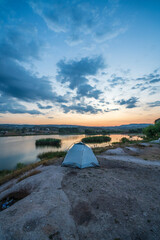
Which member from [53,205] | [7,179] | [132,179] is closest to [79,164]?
[132,179]

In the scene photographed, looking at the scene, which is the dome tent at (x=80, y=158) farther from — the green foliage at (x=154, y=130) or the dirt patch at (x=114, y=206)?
the green foliage at (x=154, y=130)

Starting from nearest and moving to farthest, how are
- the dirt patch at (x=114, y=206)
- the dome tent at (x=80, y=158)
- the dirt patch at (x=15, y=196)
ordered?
the dirt patch at (x=114, y=206)
the dirt patch at (x=15, y=196)
the dome tent at (x=80, y=158)

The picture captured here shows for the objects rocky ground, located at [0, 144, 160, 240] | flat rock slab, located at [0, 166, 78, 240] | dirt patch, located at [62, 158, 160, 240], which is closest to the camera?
flat rock slab, located at [0, 166, 78, 240]

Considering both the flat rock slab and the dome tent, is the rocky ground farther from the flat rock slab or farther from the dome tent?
the dome tent

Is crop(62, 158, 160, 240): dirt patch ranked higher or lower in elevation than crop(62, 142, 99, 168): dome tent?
lower

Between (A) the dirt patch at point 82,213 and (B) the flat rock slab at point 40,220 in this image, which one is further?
(A) the dirt patch at point 82,213

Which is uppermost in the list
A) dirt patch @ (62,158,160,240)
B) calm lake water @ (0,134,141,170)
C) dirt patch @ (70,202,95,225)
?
dirt patch @ (70,202,95,225)

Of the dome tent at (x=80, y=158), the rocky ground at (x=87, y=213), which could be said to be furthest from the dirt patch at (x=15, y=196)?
the dome tent at (x=80, y=158)

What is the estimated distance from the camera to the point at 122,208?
4.64 metres

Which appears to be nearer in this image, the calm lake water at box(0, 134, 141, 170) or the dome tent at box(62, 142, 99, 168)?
the dome tent at box(62, 142, 99, 168)

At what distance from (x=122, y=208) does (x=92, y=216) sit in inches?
58.7

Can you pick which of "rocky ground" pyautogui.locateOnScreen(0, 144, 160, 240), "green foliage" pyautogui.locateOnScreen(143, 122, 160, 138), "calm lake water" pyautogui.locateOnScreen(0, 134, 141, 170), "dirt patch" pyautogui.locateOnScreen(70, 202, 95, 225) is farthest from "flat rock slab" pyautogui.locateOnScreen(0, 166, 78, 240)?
"green foliage" pyautogui.locateOnScreen(143, 122, 160, 138)

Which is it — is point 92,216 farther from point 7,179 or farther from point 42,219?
point 7,179

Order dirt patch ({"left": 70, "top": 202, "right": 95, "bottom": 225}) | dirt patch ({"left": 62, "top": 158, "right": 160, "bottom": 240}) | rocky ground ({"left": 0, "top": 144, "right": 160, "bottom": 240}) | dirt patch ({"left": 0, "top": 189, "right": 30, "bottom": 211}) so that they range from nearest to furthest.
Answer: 1. rocky ground ({"left": 0, "top": 144, "right": 160, "bottom": 240})
2. dirt patch ({"left": 62, "top": 158, "right": 160, "bottom": 240})
3. dirt patch ({"left": 70, "top": 202, "right": 95, "bottom": 225})
4. dirt patch ({"left": 0, "top": 189, "right": 30, "bottom": 211})
